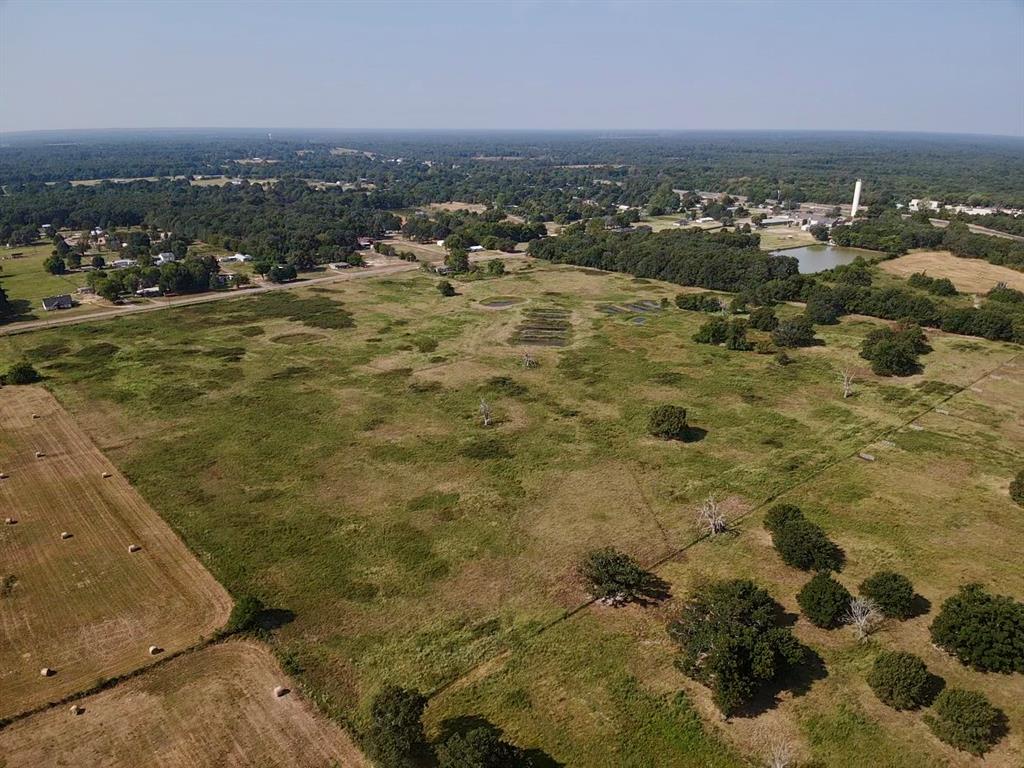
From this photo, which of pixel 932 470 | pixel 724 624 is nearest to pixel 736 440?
pixel 932 470

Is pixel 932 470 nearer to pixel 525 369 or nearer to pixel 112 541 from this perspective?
pixel 525 369

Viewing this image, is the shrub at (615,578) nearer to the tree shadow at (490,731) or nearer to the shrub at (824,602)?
the shrub at (824,602)

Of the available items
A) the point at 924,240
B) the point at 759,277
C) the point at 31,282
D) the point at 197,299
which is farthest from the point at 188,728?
the point at 924,240

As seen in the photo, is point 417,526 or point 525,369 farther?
point 525,369

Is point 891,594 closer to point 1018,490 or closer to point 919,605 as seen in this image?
point 919,605

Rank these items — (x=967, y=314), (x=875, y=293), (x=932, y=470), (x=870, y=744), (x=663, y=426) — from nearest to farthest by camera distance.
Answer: (x=870, y=744)
(x=932, y=470)
(x=663, y=426)
(x=967, y=314)
(x=875, y=293)

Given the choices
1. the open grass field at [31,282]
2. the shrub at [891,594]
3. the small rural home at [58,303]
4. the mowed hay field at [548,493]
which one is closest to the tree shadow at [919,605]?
the shrub at [891,594]

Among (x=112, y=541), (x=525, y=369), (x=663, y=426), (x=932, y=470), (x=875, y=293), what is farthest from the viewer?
(x=875, y=293)
